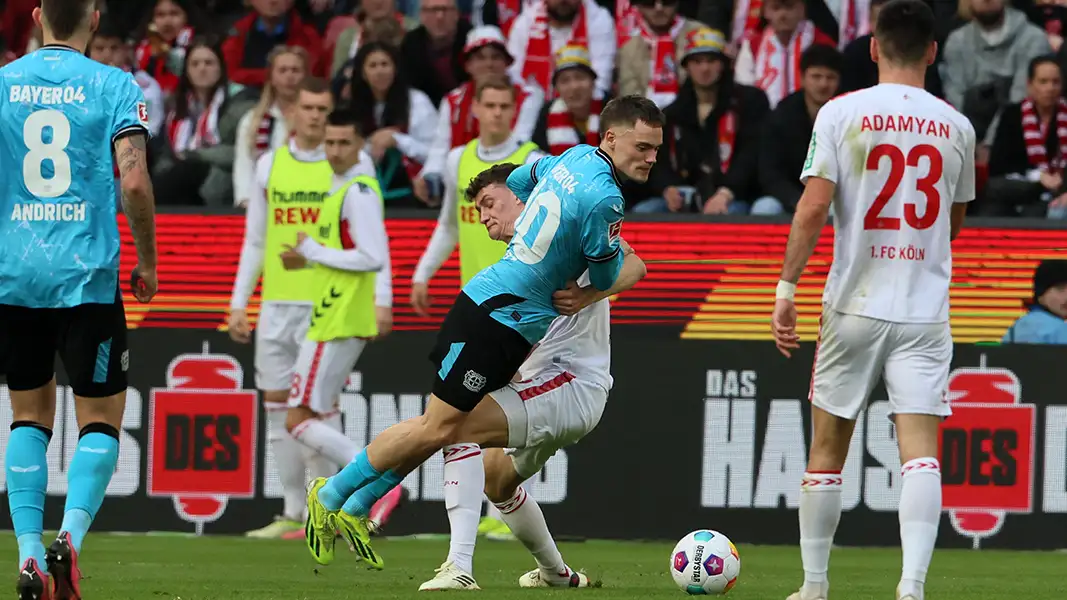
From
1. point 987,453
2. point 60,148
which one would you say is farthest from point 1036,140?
point 60,148

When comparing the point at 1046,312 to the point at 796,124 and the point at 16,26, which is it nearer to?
the point at 796,124

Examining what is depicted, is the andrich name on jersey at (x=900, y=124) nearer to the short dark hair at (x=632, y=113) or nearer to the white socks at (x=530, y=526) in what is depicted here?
the short dark hair at (x=632, y=113)

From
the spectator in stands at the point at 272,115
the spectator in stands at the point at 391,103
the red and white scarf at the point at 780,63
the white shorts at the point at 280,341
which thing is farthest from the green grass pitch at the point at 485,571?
the red and white scarf at the point at 780,63

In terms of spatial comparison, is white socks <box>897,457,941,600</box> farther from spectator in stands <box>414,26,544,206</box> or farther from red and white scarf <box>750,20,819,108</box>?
red and white scarf <box>750,20,819,108</box>

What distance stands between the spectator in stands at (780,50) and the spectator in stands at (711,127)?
2.19 feet

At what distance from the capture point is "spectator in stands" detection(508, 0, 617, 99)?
14414 millimetres

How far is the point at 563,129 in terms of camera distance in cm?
1330

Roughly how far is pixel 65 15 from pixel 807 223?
10.00 feet

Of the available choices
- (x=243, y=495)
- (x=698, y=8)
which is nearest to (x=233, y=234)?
(x=243, y=495)

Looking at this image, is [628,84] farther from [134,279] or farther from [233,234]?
[134,279]

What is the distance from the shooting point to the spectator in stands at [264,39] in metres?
15.2

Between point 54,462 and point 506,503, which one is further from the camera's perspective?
point 54,462

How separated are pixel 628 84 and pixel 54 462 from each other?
5.51 meters

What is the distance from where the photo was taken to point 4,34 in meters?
16.4
